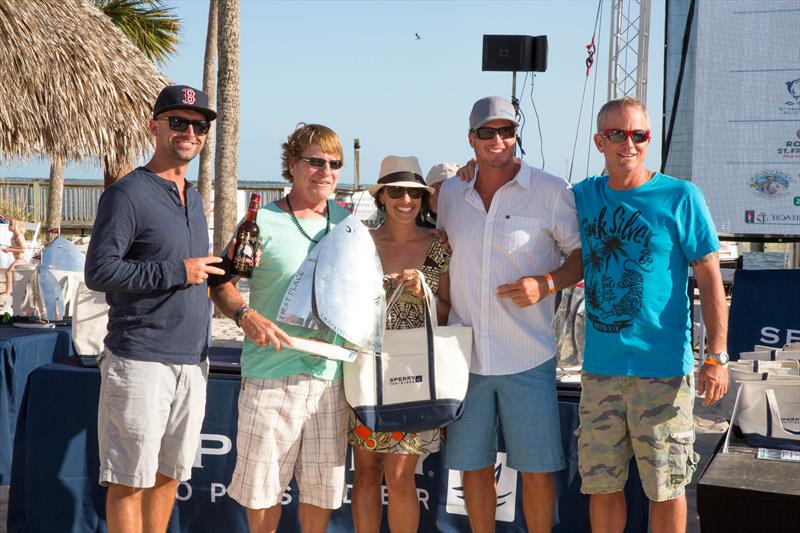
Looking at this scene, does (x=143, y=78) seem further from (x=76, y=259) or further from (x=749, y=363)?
(x=749, y=363)

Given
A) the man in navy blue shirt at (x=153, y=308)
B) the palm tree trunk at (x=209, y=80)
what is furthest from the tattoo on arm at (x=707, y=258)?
the palm tree trunk at (x=209, y=80)

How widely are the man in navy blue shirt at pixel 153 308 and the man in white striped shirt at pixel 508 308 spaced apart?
0.96 m

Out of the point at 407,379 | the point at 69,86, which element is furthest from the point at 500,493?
the point at 69,86

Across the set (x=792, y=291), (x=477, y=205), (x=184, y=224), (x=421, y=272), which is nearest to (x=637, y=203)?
(x=477, y=205)

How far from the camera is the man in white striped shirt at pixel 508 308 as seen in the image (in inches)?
117

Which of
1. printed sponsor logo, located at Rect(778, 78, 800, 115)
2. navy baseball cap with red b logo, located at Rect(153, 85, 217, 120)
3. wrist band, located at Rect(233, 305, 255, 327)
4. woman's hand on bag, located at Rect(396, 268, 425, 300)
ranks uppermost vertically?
printed sponsor logo, located at Rect(778, 78, 800, 115)

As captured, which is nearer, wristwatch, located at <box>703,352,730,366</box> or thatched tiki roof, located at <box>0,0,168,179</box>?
wristwatch, located at <box>703,352,730,366</box>

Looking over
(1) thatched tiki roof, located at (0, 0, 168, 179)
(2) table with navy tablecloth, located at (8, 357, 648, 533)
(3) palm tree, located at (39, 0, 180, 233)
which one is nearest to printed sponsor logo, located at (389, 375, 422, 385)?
(2) table with navy tablecloth, located at (8, 357, 648, 533)

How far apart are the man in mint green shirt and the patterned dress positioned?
0.08 m

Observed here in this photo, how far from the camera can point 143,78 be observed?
10867mm

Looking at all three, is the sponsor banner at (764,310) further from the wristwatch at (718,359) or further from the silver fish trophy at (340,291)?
the silver fish trophy at (340,291)

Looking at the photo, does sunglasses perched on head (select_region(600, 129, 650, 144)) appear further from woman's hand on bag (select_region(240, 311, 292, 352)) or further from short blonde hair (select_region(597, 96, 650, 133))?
woman's hand on bag (select_region(240, 311, 292, 352))

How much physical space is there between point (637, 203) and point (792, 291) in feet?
9.01

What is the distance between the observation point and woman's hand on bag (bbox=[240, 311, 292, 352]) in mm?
2709
